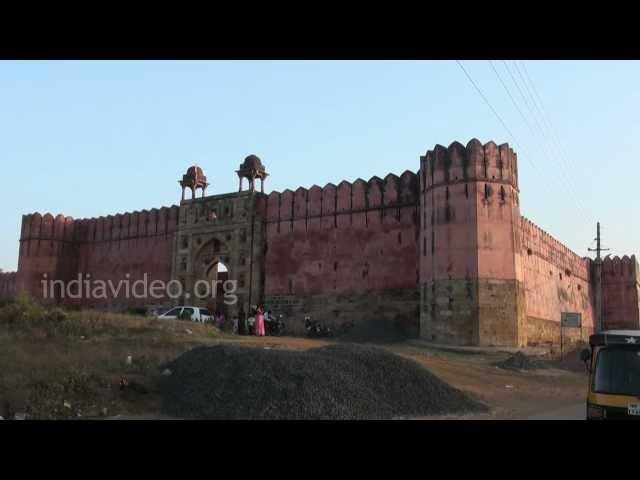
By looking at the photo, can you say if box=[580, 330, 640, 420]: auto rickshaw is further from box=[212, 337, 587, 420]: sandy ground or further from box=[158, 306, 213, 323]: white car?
box=[158, 306, 213, 323]: white car

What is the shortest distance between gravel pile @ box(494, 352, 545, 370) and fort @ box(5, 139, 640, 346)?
1.75m

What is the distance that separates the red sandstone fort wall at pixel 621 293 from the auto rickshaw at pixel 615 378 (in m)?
32.2

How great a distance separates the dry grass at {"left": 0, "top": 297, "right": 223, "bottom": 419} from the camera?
895cm

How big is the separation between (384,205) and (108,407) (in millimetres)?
17265

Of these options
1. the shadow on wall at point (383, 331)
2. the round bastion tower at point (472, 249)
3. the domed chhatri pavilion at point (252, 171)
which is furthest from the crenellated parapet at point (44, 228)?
the round bastion tower at point (472, 249)

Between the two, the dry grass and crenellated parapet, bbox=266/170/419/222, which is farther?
crenellated parapet, bbox=266/170/419/222

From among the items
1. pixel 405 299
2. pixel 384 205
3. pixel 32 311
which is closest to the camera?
pixel 32 311

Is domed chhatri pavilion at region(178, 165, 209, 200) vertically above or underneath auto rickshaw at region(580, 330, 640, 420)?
above

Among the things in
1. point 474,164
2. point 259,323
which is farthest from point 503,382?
point 259,323

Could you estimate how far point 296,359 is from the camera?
10.7 metres

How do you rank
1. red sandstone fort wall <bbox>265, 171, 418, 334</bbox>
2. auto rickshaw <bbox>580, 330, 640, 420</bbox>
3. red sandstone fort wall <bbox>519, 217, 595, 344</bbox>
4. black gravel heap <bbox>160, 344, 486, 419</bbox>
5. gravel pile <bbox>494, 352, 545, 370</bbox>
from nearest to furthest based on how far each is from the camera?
auto rickshaw <bbox>580, 330, 640, 420</bbox> < black gravel heap <bbox>160, 344, 486, 419</bbox> < gravel pile <bbox>494, 352, 545, 370</bbox> < red sandstone fort wall <bbox>265, 171, 418, 334</bbox> < red sandstone fort wall <bbox>519, 217, 595, 344</bbox>

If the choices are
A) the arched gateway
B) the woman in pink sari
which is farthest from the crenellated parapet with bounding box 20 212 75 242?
the woman in pink sari
